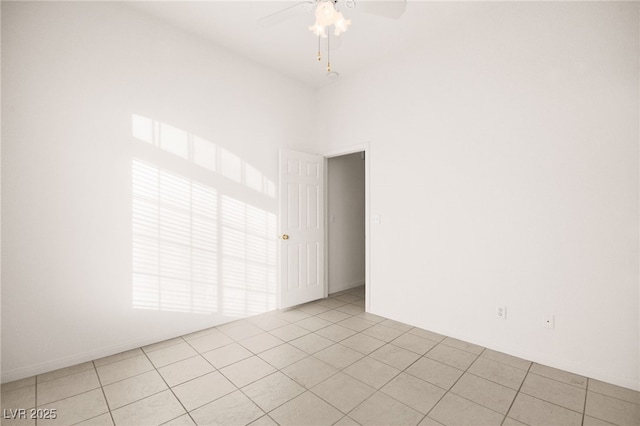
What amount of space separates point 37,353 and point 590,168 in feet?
15.0

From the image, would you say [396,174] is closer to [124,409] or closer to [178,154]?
[178,154]

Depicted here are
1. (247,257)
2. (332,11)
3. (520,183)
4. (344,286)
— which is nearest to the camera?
(332,11)

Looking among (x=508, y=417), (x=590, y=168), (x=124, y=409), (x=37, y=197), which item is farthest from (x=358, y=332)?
(x=37, y=197)

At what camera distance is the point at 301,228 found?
4020 millimetres

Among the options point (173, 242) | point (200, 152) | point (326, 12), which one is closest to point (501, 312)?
point (326, 12)

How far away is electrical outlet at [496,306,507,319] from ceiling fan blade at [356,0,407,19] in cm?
261

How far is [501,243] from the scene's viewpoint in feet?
8.83

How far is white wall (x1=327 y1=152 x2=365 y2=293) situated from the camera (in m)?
4.62

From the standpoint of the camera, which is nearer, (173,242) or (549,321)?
(549,321)

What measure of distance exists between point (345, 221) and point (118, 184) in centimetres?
321

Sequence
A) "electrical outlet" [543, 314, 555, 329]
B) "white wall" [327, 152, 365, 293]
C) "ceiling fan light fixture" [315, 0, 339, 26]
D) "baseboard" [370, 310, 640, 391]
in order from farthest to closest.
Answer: "white wall" [327, 152, 365, 293]
"electrical outlet" [543, 314, 555, 329]
"baseboard" [370, 310, 640, 391]
"ceiling fan light fixture" [315, 0, 339, 26]

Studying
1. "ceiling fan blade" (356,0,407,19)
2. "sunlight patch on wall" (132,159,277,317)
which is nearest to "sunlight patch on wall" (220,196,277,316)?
"sunlight patch on wall" (132,159,277,317)

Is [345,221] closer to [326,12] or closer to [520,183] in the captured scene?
[520,183]

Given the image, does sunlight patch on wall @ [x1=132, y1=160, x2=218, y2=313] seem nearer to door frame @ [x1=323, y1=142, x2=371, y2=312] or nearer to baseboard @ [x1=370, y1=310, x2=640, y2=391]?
door frame @ [x1=323, y1=142, x2=371, y2=312]
